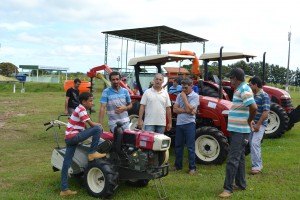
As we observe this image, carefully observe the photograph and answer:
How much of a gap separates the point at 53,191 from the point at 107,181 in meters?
0.97

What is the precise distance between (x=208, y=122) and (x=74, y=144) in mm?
3313

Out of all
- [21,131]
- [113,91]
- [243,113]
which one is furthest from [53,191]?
[21,131]

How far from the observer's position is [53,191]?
591 centimetres

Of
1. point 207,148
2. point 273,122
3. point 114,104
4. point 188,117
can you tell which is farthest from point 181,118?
point 273,122

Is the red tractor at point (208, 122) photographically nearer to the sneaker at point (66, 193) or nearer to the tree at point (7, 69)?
the sneaker at point (66, 193)

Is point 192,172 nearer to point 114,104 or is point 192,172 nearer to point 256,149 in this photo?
point 256,149

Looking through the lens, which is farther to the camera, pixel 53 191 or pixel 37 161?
pixel 37 161

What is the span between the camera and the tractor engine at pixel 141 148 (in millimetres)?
5484

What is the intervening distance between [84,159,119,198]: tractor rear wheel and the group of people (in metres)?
0.18

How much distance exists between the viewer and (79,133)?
5.65 m

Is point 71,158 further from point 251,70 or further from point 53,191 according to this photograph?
point 251,70

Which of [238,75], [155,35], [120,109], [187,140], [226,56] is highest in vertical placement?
[155,35]

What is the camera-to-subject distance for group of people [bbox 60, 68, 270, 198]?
5.57m

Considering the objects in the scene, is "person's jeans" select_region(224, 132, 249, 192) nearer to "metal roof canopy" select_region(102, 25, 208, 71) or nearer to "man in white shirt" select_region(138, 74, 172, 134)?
"man in white shirt" select_region(138, 74, 172, 134)
